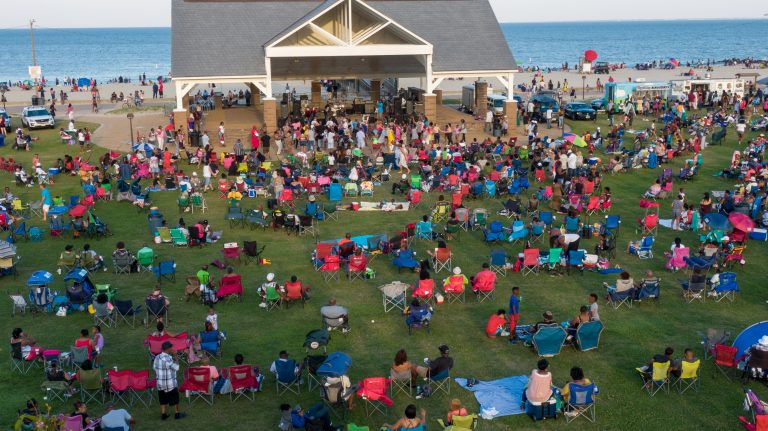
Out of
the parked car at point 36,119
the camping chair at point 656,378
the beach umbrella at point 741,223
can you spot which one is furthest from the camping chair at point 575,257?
the parked car at point 36,119

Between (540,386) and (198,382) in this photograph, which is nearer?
(540,386)

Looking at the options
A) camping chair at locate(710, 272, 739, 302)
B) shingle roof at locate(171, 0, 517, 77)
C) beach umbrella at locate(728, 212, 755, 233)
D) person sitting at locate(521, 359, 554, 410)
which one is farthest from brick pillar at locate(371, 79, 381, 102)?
person sitting at locate(521, 359, 554, 410)

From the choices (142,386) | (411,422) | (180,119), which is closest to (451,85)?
(180,119)

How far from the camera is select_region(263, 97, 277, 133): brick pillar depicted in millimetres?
36562

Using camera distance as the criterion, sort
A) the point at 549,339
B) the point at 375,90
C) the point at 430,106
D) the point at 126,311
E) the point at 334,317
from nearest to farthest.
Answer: the point at 549,339, the point at 334,317, the point at 126,311, the point at 430,106, the point at 375,90

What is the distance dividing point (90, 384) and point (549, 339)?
8117mm

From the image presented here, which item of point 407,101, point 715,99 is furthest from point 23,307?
point 715,99

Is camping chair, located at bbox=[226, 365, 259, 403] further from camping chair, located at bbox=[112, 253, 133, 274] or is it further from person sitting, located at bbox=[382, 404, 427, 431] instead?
camping chair, located at bbox=[112, 253, 133, 274]

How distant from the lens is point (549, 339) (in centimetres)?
1398

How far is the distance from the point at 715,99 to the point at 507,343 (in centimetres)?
3859

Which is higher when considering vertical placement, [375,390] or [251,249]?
[251,249]

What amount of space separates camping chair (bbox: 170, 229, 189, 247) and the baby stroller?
377cm

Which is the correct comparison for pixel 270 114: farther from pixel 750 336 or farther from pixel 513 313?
pixel 750 336

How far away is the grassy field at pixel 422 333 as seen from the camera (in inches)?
488
